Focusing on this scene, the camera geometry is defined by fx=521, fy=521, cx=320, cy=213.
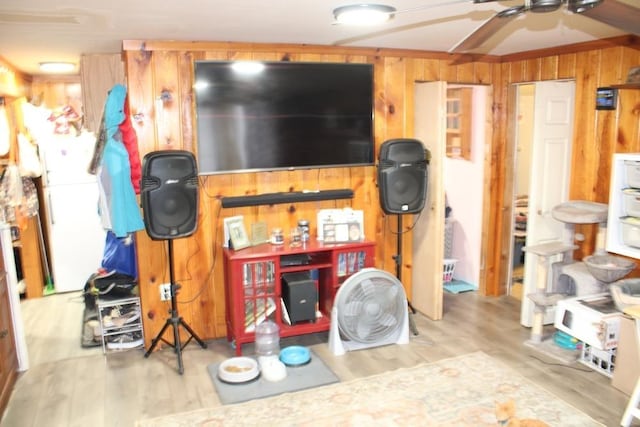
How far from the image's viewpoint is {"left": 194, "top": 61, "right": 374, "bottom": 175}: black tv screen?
3516 millimetres

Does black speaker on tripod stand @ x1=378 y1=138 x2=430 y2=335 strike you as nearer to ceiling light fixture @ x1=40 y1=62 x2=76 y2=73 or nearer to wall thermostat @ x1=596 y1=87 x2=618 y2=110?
wall thermostat @ x1=596 y1=87 x2=618 y2=110

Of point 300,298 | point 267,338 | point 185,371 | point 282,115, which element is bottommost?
point 185,371

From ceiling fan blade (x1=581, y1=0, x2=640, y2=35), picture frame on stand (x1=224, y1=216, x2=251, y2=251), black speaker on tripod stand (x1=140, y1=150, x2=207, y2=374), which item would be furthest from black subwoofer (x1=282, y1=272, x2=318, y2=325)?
ceiling fan blade (x1=581, y1=0, x2=640, y2=35)

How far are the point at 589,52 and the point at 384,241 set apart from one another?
2.04 metres

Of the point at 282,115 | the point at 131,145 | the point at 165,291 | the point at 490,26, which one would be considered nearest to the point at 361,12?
the point at 490,26

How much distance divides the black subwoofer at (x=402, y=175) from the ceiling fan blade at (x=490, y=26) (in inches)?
53.8

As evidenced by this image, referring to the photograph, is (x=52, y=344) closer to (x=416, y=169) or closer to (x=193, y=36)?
(x=193, y=36)

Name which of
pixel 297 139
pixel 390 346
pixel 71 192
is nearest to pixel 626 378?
pixel 390 346

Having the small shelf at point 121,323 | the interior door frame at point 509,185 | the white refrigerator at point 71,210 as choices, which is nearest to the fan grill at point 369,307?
the small shelf at point 121,323

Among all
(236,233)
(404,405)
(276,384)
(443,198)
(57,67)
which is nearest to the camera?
(404,405)

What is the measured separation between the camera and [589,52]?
12.4ft

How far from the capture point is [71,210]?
5.01 meters

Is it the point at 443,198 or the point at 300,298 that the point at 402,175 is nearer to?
the point at 443,198

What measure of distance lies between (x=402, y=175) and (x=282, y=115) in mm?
958
